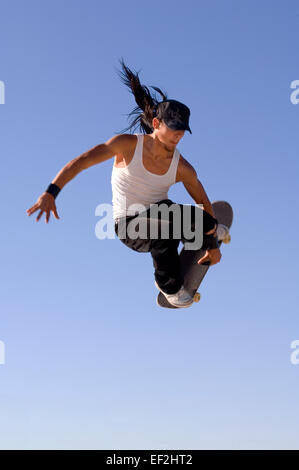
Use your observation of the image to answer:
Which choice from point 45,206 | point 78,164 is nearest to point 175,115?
point 78,164

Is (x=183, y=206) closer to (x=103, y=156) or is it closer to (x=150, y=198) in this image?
(x=150, y=198)

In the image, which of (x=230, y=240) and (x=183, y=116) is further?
Answer: (x=230, y=240)

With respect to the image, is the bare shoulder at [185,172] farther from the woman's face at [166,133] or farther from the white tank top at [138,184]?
the woman's face at [166,133]

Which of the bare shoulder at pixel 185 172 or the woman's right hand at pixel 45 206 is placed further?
the bare shoulder at pixel 185 172

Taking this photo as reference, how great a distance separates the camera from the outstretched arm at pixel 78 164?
25.0ft

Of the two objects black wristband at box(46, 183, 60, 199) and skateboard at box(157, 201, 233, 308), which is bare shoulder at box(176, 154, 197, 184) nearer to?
skateboard at box(157, 201, 233, 308)

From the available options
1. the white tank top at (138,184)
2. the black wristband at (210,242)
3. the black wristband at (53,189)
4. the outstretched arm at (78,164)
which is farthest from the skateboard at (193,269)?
the black wristband at (53,189)

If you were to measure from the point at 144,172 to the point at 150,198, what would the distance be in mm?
369

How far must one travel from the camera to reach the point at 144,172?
8875mm

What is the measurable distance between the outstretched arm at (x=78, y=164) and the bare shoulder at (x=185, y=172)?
2.85ft

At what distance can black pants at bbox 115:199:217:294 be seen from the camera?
8898mm

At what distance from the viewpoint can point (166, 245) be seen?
8938 mm
